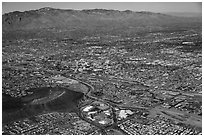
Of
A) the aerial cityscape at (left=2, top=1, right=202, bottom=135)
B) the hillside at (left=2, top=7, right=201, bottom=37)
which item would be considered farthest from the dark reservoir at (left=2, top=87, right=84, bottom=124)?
the hillside at (left=2, top=7, right=201, bottom=37)

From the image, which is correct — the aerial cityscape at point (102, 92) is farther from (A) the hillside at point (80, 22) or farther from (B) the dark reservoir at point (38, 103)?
(A) the hillside at point (80, 22)

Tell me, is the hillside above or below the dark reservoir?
above

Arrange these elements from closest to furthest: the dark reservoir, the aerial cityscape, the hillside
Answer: the aerial cityscape → the dark reservoir → the hillside

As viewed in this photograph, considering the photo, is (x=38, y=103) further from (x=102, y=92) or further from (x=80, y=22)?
(x=80, y=22)

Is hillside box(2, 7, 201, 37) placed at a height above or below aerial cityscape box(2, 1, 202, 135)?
above

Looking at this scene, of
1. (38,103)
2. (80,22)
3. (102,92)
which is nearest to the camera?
(38,103)

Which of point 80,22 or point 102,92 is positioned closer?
point 102,92

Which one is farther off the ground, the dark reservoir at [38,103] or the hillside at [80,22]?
the hillside at [80,22]

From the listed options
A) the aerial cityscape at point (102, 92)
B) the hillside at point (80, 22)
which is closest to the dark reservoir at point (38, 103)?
the aerial cityscape at point (102, 92)

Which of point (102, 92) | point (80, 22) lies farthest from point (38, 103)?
point (80, 22)

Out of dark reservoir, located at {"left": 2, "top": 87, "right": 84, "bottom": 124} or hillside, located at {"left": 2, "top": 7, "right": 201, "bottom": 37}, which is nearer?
dark reservoir, located at {"left": 2, "top": 87, "right": 84, "bottom": 124}

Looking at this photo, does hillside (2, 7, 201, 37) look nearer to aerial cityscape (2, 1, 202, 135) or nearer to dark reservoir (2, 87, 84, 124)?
aerial cityscape (2, 1, 202, 135)

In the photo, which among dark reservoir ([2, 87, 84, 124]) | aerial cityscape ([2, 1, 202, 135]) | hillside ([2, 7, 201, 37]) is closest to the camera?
aerial cityscape ([2, 1, 202, 135])

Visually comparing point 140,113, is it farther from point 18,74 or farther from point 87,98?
point 18,74
